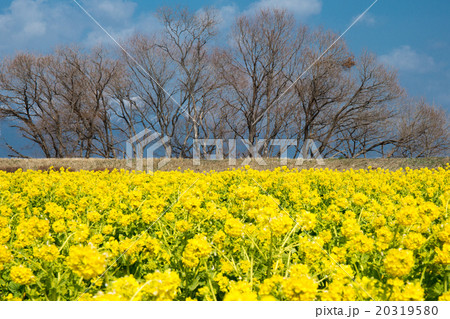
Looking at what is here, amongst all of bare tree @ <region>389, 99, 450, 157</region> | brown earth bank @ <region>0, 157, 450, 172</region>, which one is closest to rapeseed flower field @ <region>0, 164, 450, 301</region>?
brown earth bank @ <region>0, 157, 450, 172</region>

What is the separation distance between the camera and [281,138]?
97.0 feet

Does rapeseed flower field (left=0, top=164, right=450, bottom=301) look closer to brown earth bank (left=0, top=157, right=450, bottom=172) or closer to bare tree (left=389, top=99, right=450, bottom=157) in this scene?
brown earth bank (left=0, top=157, right=450, bottom=172)

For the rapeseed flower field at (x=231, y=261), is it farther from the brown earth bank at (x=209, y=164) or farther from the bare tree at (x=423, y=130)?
the bare tree at (x=423, y=130)

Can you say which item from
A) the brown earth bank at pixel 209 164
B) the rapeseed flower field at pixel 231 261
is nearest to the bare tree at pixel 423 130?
the brown earth bank at pixel 209 164

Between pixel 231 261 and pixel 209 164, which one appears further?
pixel 209 164

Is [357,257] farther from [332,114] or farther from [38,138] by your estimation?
[38,138]

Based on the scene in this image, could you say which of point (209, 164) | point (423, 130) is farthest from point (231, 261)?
point (423, 130)

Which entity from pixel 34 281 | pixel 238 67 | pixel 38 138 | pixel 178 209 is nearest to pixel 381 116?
pixel 238 67

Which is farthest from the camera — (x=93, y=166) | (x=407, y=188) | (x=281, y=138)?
(x=281, y=138)

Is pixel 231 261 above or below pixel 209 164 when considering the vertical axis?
below

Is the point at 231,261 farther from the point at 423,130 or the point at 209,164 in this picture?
the point at 423,130

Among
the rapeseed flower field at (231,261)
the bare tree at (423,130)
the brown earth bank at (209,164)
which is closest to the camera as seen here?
the rapeseed flower field at (231,261)

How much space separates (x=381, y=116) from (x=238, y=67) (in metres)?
10.7
